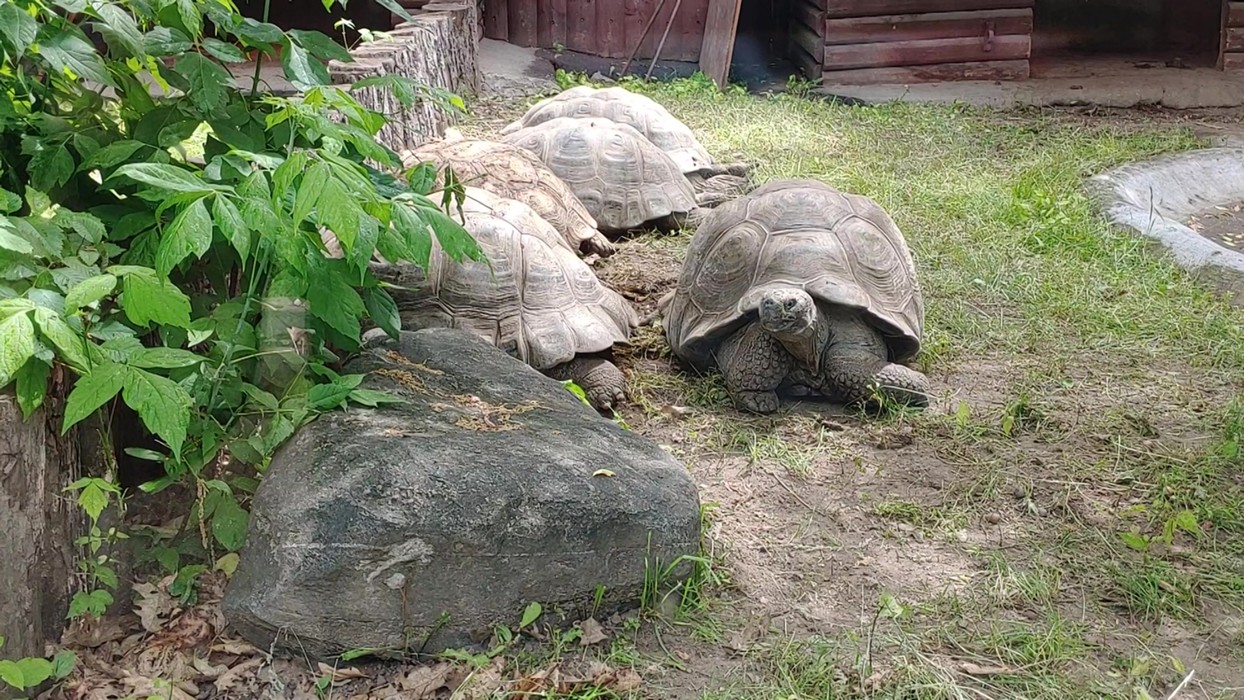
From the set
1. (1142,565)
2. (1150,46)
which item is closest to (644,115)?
(1142,565)

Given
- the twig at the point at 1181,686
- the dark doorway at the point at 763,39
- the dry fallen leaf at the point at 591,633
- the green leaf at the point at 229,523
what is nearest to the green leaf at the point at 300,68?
the green leaf at the point at 229,523

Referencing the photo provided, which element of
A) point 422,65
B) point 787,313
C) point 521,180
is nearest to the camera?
point 787,313

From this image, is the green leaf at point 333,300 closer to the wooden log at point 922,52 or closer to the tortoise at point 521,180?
the tortoise at point 521,180

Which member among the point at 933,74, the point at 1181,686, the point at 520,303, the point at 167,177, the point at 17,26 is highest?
the point at 17,26

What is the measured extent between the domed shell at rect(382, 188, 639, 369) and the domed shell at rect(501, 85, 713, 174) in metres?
3.03

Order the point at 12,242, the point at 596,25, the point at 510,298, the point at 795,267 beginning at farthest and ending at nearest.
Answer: the point at 596,25 → the point at 795,267 → the point at 510,298 → the point at 12,242

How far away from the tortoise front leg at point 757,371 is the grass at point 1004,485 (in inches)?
3.5

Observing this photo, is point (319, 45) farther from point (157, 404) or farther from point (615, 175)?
point (615, 175)

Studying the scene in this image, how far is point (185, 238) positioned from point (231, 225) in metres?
0.10

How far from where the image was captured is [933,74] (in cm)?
1080

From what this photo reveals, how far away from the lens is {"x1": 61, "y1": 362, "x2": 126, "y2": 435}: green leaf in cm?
230

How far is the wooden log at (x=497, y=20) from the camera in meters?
11.7

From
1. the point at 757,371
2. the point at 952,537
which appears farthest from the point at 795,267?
the point at 952,537

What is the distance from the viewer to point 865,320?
4.42 m
